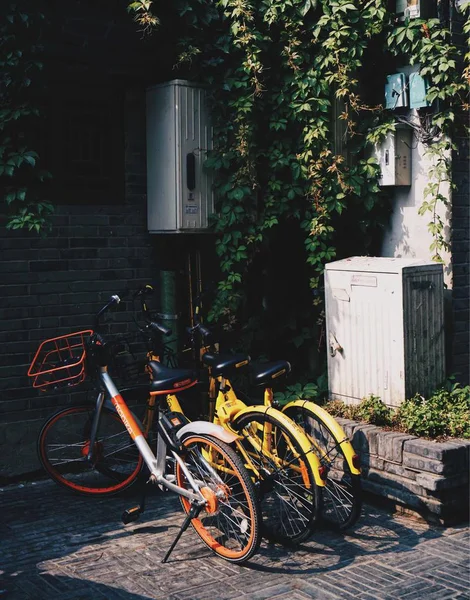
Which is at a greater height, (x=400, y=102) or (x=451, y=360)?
(x=400, y=102)

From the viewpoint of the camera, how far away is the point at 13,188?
6770 mm

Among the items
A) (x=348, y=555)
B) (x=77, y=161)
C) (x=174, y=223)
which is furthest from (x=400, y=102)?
(x=348, y=555)

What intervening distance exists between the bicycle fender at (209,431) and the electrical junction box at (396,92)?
328 centimetres

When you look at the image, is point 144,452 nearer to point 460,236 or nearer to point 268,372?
point 268,372

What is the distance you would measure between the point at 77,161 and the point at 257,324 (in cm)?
214

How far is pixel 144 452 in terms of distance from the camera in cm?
581

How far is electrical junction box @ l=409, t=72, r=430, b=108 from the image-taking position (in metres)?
6.91

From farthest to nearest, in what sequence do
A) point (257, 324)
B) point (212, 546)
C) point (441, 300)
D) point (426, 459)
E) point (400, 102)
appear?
point (257, 324) → point (400, 102) → point (441, 300) → point (426, 459) → point (212, 546)

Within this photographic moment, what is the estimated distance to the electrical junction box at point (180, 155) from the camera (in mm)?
7086

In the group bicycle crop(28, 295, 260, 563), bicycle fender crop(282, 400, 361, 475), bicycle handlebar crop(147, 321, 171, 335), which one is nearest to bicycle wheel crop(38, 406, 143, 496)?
bicycle crop(28, 295, 260, 563)

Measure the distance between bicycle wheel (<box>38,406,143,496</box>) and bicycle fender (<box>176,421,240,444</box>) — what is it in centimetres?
112

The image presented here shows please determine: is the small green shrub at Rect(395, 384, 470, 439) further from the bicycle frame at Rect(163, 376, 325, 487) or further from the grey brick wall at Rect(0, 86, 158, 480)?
the grey brick wall at Rect(0, 86, 158, 480)

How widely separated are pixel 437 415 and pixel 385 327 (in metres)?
0.76

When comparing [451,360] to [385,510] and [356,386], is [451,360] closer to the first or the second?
[356,386]
